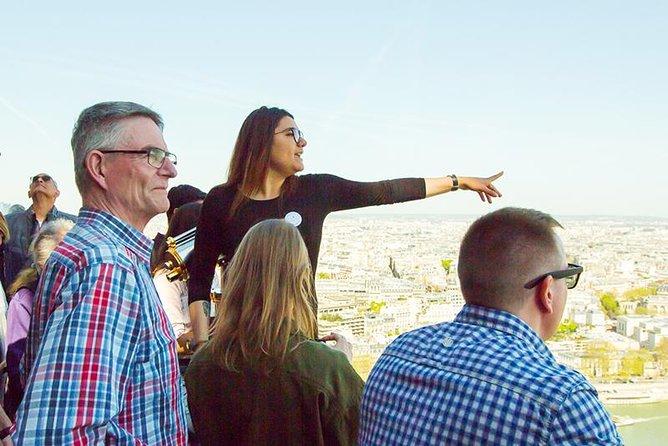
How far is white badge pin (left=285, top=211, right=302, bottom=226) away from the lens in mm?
1688

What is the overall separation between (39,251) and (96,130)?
4.85 ft

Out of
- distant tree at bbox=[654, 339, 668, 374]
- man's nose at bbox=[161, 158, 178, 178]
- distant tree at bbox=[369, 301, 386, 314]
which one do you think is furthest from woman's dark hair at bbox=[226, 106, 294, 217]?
distant tree at bbox=[654, 339, 668, 374]

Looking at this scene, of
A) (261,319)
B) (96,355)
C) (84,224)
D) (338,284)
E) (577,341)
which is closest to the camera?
(96,355)

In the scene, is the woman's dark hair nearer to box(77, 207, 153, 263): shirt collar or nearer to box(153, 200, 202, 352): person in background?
box(153, 200, 202, 352): person in background

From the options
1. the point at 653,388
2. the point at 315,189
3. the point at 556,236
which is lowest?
the point at 653,388

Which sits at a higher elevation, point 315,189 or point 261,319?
point 315,189

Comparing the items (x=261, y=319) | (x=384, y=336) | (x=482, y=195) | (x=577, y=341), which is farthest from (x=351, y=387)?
(x=577, y=341)

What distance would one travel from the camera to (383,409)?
102cm

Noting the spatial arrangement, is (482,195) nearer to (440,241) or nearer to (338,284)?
(440,241)

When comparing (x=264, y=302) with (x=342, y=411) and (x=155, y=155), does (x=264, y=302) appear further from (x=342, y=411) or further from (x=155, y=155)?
(x=155, y=155)

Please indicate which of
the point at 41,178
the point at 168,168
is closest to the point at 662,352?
the point at 168,168

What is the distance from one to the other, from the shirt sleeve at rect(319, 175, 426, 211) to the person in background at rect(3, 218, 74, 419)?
2.32 ft

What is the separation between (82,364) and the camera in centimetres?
79

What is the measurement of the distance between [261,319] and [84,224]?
0.48 metres
